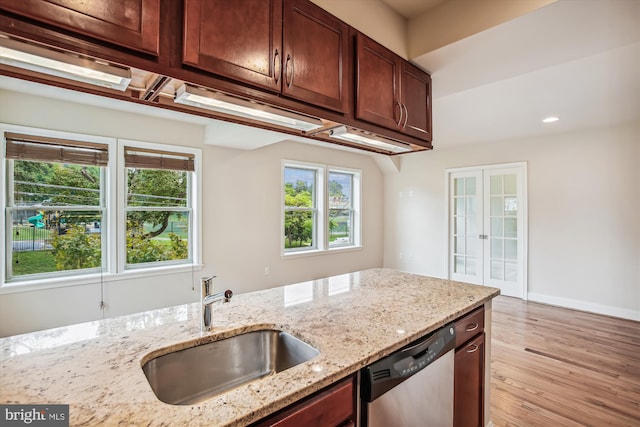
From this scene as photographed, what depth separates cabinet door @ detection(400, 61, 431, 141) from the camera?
6.32ft

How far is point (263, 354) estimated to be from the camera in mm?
1371

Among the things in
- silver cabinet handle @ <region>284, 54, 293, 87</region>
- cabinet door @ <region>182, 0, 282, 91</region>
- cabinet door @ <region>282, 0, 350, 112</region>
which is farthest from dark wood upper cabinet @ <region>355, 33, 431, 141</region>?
cabinet door @ <region>182, 0, 282, 91</region>

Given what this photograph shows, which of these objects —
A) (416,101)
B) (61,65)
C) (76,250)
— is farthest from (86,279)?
(416,101)

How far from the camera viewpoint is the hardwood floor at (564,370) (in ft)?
7.02

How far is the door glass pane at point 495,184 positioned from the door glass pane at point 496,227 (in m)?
0.44

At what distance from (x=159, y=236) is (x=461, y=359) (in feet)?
11.7

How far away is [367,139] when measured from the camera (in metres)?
1.87

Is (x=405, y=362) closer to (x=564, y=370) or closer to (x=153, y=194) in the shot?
(x=564, y=370)

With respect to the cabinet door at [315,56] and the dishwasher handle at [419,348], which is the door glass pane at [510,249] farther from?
the cabinet door at [315,56]

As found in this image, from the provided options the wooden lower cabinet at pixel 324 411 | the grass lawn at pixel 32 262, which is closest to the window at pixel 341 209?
the grass lawn at pixel 32 262

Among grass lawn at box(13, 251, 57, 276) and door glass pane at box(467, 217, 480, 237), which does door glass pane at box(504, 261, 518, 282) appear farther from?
grass lawn at box(13, 251, 57, 276)

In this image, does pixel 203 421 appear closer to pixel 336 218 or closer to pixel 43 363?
pixel 43 363

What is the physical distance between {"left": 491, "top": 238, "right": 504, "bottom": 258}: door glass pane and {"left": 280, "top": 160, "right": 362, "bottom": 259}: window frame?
230 centimetres

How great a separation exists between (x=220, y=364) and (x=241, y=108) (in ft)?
3.56
